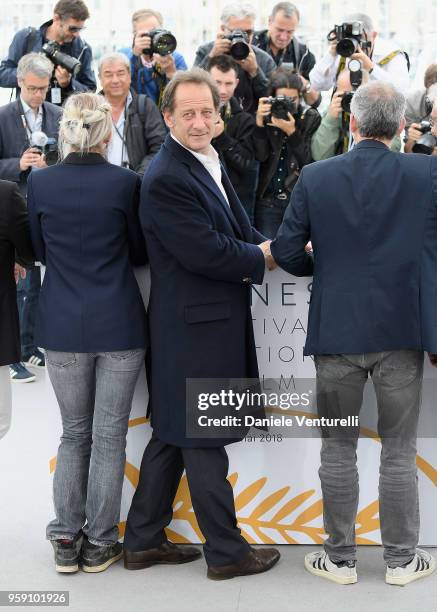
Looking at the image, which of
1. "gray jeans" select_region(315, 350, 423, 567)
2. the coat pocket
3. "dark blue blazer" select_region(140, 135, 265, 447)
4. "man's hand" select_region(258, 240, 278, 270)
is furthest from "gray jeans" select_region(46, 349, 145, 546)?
"gray jeans" select_region(315, 350, 423, 567)

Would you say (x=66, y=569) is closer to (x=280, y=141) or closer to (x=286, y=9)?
(x=280, y=141)

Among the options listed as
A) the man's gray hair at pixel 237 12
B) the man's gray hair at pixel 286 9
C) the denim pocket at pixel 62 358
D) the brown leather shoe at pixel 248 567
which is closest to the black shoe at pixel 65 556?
the brown leather shoe at pixel 248 567

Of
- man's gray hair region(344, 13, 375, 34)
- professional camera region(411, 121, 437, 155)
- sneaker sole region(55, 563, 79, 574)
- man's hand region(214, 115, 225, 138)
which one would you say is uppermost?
man's gray hair region(344, 13, 375, 34)

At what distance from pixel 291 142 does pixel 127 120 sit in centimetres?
90

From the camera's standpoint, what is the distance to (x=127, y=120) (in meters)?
5.16

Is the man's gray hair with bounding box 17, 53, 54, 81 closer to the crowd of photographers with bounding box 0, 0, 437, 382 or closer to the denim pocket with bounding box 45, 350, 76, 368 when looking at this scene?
the crowd of photographers with bounding box 0, 0, 437, 382

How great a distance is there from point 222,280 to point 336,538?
889 millimetres

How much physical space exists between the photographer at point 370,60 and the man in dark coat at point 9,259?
2.67 meters

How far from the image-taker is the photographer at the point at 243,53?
17.8 ft

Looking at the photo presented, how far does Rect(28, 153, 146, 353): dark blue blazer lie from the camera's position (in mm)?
2980

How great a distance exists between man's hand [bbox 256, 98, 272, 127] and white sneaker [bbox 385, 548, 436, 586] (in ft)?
9.19

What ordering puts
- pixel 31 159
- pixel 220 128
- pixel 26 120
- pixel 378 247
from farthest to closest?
pixel 26 120, pixel 31 159, pixel 220 128, pixel 378 247

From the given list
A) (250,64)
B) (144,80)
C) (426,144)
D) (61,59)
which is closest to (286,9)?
(250,64)

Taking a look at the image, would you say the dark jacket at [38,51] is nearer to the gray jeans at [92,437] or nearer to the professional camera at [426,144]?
the professional camera at [426,144]
